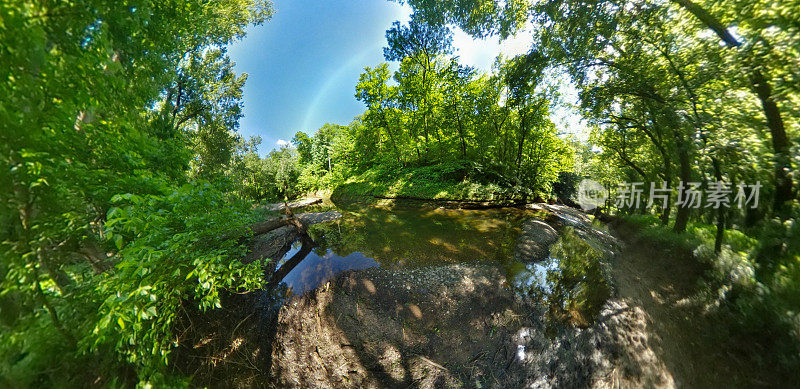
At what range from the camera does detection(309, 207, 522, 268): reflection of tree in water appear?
261 inches

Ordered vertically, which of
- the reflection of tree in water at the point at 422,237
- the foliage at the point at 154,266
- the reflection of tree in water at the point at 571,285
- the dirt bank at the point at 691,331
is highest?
the foliage at the point at 154,266

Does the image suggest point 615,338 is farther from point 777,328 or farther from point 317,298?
point 317,298

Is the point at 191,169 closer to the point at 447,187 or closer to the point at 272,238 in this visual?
the point at 272,238

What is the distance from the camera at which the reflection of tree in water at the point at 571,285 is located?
4.83 metres

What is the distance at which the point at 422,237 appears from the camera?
27.6ft

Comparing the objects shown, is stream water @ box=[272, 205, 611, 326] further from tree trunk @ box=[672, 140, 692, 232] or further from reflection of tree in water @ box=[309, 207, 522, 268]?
tree trunk @ box=[672, 140, 692, 232]

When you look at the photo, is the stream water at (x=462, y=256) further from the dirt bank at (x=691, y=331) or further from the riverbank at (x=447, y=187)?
the riverbank at (x=447, y=187)

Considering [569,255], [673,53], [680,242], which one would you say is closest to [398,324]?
[569,255]

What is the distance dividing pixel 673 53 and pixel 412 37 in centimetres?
1373

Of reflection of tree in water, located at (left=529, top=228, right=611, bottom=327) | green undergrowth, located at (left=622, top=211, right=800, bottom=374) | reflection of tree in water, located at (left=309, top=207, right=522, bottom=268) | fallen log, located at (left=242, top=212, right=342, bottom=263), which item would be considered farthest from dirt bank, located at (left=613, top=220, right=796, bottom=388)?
fallen log, located at (left=242, top=212, right=342, bottom=263)

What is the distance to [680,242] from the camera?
8.44 meters

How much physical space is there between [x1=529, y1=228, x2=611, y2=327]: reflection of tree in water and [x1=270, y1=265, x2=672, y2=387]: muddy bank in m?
0.25

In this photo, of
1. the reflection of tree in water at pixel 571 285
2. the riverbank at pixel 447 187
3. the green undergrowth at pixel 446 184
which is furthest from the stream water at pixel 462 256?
the green undergrowth at pixel 446 184

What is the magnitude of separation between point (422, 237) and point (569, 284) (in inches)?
181
